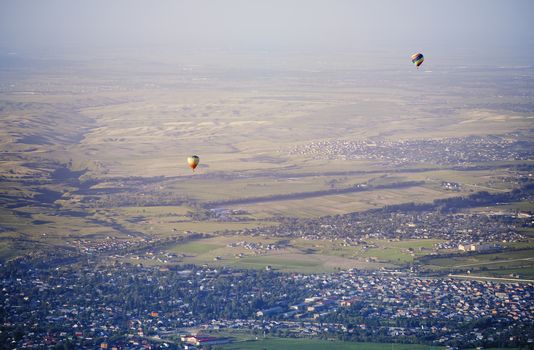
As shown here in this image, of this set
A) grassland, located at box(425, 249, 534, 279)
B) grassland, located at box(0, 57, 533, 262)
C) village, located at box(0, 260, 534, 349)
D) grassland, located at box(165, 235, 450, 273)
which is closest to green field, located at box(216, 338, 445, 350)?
village, located at box(0, 260, 534, 349)

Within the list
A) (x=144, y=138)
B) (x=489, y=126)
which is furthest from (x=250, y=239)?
(x=489, y=126)

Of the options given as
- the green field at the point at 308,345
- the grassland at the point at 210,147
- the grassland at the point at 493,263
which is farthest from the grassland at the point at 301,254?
the green field at the point at 308,345

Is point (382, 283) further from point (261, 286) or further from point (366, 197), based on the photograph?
point (366, 197)

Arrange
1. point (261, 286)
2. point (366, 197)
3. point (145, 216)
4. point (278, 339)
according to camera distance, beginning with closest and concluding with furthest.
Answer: point (278, 339)
point (261, 286)
point (145, 216)
point (366, 197)

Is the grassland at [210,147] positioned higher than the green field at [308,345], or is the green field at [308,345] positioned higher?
the grassland at [210,147]

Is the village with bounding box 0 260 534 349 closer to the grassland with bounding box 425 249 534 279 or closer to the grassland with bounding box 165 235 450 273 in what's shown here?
the grassland with bounding box 165 235 450 273

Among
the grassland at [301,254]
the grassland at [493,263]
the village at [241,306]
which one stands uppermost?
the grassland at [493,263]

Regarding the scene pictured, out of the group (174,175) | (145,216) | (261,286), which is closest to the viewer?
(261,286)

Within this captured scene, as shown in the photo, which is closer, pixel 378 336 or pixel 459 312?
pixel 378 336

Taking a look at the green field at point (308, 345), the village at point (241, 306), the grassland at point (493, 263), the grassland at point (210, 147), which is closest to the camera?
the green field at point (308, 345)

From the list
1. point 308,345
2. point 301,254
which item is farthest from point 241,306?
point 301,254

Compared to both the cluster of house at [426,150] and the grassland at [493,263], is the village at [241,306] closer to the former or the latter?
the grassland at [493,263]
